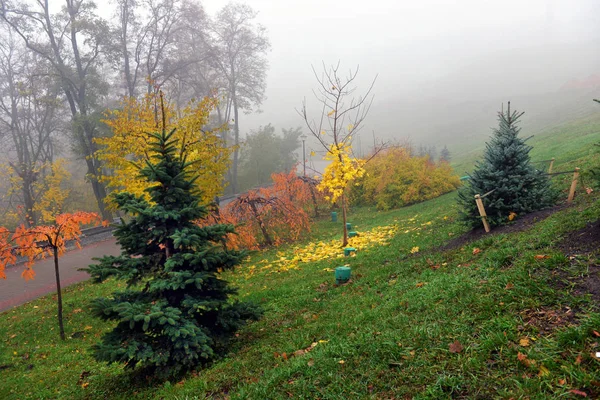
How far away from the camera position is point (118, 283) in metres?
11.7

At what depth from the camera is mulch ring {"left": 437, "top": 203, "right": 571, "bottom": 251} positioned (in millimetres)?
6707

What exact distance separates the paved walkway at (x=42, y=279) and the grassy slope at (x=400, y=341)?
4503 mm

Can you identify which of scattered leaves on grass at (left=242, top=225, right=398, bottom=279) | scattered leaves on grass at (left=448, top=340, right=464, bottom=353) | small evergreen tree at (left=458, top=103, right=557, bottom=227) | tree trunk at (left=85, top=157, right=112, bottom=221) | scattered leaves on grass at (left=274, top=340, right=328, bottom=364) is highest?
tree trunk at (left=85, top=157, right=112, bottom=221)

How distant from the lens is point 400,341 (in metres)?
3.65

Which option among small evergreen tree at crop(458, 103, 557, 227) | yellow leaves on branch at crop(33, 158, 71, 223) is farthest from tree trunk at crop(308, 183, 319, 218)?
yellow leaves on branch at crop(33, 158, 71, 223)

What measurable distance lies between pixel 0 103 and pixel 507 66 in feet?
383

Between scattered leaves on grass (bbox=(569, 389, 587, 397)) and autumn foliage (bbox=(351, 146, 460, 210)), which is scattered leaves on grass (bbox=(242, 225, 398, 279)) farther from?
scattered leaves on grass (bbox=(569, 389, 587, 397))

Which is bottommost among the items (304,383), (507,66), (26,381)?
(26,381)

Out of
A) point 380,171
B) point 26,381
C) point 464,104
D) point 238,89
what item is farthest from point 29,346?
point 464,104

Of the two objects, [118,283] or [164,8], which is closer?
[118,283]

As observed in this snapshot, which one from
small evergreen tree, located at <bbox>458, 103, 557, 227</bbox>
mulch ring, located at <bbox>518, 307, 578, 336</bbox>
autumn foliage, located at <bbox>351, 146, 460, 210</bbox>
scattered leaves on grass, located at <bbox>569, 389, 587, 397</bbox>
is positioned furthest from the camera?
autumn foliage, located at <bbox>351, 146, 460, 210</bbox>

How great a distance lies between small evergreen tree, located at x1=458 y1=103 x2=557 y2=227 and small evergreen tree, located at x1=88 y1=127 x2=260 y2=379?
215 inches

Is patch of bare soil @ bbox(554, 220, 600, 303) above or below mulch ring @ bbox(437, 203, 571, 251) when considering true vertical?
above

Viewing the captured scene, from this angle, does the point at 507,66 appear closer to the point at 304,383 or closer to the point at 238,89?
the point at 238,89
